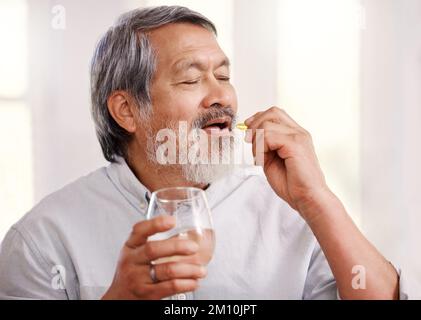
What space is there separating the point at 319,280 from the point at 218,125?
40cm

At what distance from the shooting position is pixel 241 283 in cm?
126

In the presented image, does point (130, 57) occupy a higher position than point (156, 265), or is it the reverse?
point (130, 57)

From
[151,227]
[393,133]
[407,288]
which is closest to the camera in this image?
[151,227]

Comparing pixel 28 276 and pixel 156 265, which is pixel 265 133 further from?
pixel 28 276

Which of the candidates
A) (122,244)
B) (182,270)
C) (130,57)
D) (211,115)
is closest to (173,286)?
(182,270)

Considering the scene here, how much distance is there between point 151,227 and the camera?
0.81 m

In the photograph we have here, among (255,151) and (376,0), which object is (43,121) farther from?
(376,0)

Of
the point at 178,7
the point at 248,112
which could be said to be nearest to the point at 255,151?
the point at 248,112

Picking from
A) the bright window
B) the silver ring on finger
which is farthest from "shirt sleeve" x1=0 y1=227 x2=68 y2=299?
the silver ring on finger

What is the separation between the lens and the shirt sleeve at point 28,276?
1207mm

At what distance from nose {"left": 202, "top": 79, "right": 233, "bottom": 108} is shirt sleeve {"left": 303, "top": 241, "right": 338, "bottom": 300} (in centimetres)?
37

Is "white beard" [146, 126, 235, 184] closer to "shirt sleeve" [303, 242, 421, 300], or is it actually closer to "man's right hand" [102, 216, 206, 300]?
"shirt sleeve" [303, 242, 421, 300]

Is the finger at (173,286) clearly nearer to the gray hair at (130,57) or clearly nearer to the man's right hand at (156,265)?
the man's right hand at (156,265)

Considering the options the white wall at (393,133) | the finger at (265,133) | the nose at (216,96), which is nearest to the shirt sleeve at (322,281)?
the white wall at (393,133)
